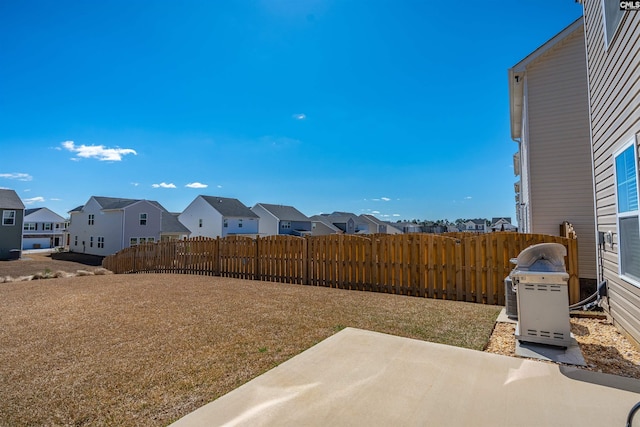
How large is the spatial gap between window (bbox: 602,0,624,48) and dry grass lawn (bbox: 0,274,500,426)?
4.58 m

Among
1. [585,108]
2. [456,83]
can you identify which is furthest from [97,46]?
[585,108]

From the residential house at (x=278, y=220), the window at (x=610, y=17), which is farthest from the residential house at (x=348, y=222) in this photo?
the window at (x=610, y=17)

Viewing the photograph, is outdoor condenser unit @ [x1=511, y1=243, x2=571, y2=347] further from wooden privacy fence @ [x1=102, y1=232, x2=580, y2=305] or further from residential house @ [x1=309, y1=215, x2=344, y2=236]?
residential house @ [x1=309, y1=215, x2=344, y2=236]

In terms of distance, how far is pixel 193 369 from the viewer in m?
3.25

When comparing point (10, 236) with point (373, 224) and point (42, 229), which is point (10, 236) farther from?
point (373, 224)

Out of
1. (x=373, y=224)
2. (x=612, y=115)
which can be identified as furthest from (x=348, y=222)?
(x=612, y=115)

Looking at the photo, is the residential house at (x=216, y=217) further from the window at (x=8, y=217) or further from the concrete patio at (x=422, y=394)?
the concrete patio at (x=422, y=394)

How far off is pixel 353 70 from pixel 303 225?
3891cm

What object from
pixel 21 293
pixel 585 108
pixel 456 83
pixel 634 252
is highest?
pixel 456 83

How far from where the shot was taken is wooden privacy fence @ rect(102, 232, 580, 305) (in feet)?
21.9

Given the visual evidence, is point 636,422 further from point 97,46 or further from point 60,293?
point 97,46

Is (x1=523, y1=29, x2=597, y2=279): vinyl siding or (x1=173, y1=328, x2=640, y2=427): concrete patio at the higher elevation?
(x1=523, y1=29, x2=597, y2=279): vinyl siding

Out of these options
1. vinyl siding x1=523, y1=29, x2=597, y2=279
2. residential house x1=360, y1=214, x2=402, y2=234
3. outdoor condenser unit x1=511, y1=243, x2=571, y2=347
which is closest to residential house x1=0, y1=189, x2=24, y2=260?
outdoor condenser unit x1=511, y1=243, x2=571, y2=347

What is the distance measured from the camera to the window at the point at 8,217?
92.3 ft
